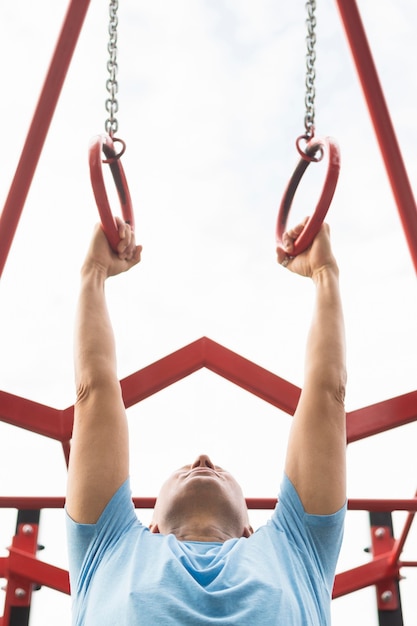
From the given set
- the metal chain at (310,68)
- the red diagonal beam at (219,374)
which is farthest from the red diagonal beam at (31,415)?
the metal chain at (310,68)

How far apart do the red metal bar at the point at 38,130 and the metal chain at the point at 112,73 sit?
0.29 ft

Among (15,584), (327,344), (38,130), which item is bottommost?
(15,584)

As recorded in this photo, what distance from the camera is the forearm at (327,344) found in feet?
5.78

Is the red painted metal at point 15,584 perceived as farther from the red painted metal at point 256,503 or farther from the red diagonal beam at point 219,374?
the red diagonal beam at point 219,374

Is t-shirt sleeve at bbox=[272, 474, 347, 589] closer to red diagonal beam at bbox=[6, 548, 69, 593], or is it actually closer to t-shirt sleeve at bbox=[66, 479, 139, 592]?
t-shirt sleeve at bbox=[66, 479, 139, 592]

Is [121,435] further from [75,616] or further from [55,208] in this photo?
[55,208]

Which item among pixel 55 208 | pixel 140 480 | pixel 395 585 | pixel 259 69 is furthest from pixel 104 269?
pixel 259 69

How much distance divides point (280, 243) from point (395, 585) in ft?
5.10

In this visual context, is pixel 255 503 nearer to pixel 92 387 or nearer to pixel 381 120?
pixel 92 387

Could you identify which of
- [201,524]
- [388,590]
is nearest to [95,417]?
[201,524]

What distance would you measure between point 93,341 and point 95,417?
0.65ft

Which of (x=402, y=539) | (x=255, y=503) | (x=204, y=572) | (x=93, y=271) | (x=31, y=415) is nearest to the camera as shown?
(x=204, y=572)

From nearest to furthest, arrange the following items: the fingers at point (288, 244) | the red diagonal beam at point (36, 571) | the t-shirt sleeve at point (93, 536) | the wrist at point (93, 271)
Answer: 1. the t-shirt sleeve at point (93, 536)
2. the wrist at point (93, 271)
3. the fingers at point (288, 244)
4. the red diagonal beam at point (36, 571)

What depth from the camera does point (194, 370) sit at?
8.99 ft
